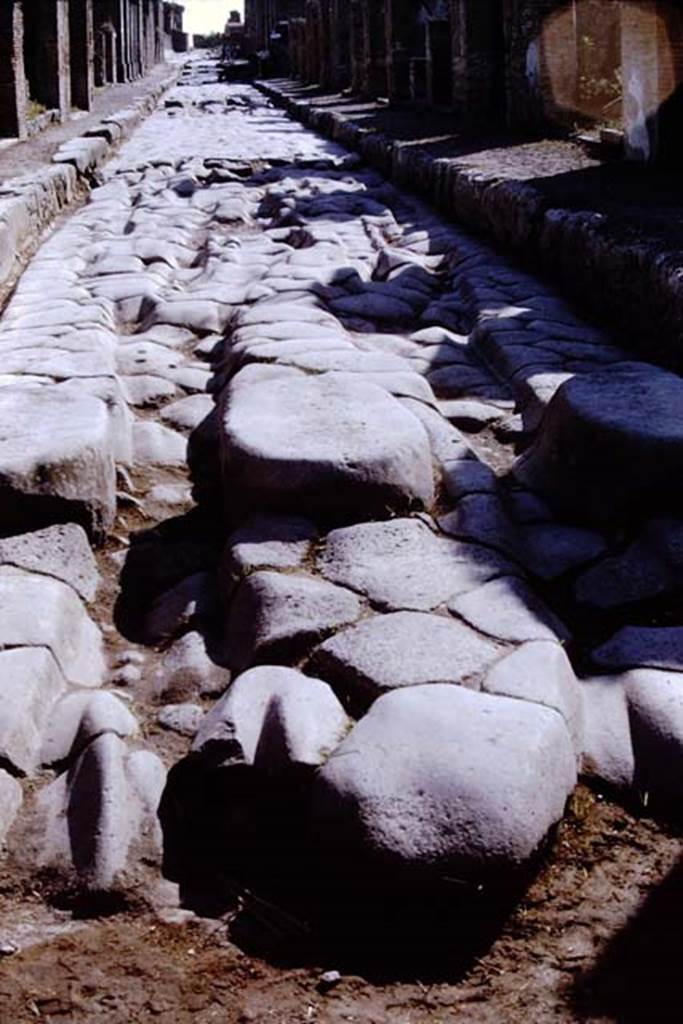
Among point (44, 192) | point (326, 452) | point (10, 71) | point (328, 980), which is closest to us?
point (328, 980)

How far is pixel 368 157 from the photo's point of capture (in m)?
12.5

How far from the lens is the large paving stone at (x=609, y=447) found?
336 centimetres

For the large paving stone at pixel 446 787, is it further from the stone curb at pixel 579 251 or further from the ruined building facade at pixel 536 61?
the ruined building facade at pixel 536 61

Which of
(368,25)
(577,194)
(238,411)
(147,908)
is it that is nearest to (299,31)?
(368,25)

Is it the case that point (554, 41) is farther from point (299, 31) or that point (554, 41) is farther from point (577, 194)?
point (299, 31)

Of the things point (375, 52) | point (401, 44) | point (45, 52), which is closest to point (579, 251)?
point (45, 52)

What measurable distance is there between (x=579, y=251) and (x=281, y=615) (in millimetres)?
3522

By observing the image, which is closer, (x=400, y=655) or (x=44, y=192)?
(x=400, y=655)

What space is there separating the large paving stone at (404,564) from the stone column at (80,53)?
55.5ft

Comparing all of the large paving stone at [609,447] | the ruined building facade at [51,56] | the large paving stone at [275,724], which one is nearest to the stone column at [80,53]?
the ruined building facade at [51,56]

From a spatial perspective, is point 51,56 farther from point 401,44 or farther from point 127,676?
point 127,676

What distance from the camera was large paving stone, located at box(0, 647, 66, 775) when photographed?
2482 millimetres

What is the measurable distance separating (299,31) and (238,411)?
28.3 m

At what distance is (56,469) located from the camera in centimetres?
339
